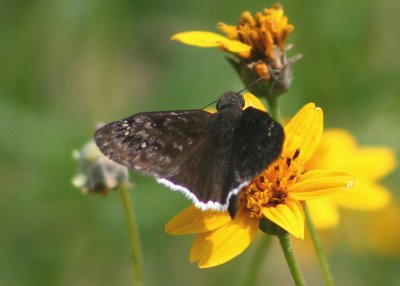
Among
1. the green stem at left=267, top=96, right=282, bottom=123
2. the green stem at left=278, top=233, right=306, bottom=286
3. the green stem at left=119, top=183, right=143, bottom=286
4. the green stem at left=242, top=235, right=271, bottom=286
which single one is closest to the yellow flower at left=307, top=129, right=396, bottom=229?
the green stem at left=242, top=235, right=271, bottom=286

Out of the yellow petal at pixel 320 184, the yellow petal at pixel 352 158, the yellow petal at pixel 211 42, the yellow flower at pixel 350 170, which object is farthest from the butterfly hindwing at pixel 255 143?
the yellow petal at pixel 352 158

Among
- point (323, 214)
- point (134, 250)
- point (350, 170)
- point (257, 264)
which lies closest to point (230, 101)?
point (134, 250)

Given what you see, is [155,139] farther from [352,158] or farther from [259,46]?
[352,158]

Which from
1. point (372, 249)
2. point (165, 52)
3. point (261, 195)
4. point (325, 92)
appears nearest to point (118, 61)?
point (165, 52)

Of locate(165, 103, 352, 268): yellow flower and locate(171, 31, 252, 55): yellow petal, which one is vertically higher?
locate(171, 31, 252, 55): yellow petal

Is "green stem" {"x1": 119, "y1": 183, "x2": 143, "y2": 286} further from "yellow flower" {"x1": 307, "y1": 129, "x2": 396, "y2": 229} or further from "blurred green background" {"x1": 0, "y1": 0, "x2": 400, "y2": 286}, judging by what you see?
"blurred green background" {"x1": 0, "y1": 0, "x2": 400, "y2": 286}

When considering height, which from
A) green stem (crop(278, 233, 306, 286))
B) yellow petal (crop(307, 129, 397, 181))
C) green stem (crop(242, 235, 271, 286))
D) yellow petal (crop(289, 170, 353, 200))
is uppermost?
yellow petal (crop(307, 129, 397, 181))

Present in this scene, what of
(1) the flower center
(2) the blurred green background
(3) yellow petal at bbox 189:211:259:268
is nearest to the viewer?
(3) yellow petal at bbox 189:211:259:268
